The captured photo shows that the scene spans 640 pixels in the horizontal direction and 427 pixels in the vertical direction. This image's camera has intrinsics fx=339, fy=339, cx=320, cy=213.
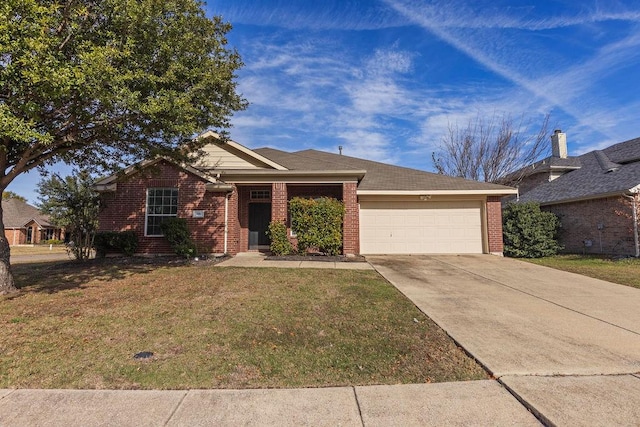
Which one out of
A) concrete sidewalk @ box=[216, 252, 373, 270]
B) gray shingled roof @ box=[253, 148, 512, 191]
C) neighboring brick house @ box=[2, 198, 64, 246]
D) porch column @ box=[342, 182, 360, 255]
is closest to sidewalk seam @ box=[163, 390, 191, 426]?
concrete sidewalk @ box=[216, 252, 373, 270]

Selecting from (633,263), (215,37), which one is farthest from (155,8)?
(633,263)

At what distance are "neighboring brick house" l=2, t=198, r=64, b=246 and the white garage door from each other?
3865 centimetres

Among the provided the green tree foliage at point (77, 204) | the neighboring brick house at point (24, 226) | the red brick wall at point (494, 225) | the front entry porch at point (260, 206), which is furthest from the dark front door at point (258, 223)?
the neighboring brick house at point (24, 226)

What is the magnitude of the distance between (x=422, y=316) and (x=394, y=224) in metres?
9.26

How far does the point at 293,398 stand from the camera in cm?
293

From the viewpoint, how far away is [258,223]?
14156mm

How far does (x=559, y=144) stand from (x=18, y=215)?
2156 inches

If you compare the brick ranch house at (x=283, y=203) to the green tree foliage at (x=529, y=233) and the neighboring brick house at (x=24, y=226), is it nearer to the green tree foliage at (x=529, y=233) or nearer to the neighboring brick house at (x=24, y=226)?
the green tree foliage at (x=529, y=233)

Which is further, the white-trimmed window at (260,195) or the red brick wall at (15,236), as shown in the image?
the red brick wall at (15,236)

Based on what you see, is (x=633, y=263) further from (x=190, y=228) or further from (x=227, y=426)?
(x=190, y=228)

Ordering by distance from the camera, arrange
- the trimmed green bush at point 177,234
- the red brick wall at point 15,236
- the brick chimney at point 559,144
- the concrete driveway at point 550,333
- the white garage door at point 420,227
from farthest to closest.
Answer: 1. the red brick wall at point 15,236
2. the brick chimney at point 559,144
3. the white garage door at point 420,227
4. the trimmed green bush at point 177,234
5. the concrete driveway at point 550,333

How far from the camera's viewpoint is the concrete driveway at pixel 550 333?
285cm

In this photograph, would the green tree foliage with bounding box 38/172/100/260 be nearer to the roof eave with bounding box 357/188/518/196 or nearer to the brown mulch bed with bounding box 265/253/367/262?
the brown mulch bed with bounding box 265/253/367/262

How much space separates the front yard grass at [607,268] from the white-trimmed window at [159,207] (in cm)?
1307
